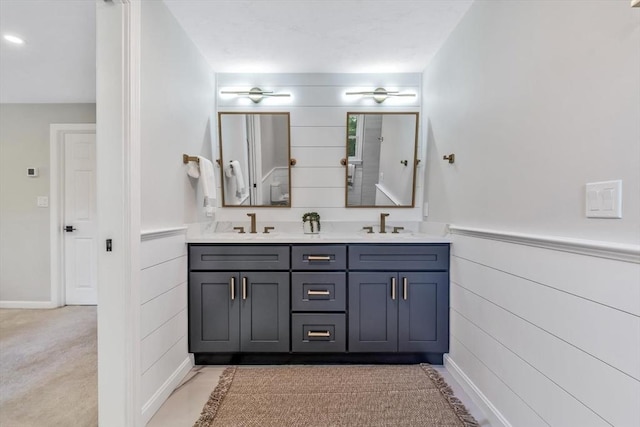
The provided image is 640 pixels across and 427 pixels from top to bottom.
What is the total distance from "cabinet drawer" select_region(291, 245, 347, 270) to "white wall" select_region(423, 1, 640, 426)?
0.78m

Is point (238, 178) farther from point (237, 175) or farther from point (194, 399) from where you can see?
point (194, 399)

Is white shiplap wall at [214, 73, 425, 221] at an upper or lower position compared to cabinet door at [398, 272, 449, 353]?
upper

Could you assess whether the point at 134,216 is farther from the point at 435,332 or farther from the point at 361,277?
the point at 435,332

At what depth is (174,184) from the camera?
190 cm

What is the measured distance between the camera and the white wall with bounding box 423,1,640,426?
0.86m

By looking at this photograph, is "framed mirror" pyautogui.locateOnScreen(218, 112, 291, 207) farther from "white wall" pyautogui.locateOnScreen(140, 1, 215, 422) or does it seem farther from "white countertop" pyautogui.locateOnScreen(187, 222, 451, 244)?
"white wall" pyautogui.locateOnScreen(140, 1, 215, 422)

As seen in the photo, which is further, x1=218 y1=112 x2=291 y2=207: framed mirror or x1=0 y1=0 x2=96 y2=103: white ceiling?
x1=218 y1=112 x2=291 y2=207: framed mirror

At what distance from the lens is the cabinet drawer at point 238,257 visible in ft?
6.76

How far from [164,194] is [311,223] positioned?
1.20 meters

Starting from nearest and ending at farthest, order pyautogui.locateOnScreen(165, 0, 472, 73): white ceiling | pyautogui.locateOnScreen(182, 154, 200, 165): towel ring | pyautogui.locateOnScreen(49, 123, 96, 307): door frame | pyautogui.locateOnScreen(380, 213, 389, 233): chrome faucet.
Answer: pyautogui.locateOnScreen(165, 0, 472, 73): white ceiling
pyautogui.locateOnScreen(182, 154, 200, 165): towel ring
pyautogui.locateOnScreen(380, 213, 389, 233): chrome faucet
pyautogui.locateOnScreen(49, 123, 96, 307): door frame

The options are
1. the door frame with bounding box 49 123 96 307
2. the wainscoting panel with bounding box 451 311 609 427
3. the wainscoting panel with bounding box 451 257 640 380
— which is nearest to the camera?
the wainscoting panel with bounding box 451 257 640 380

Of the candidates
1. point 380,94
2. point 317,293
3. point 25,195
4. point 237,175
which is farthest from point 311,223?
point 25,195

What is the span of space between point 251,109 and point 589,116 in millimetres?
2361

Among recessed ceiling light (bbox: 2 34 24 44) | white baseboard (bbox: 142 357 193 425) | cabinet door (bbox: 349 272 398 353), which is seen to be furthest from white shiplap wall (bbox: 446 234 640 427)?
recessed ceiling light (bbox: 2 34 24 44)
